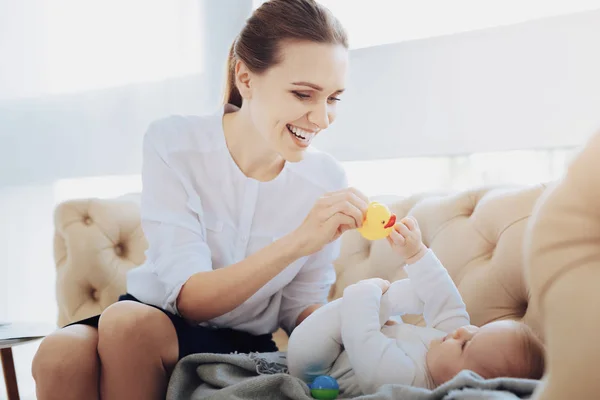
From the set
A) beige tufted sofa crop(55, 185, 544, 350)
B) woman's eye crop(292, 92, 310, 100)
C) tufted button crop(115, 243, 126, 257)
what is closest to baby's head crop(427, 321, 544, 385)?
beige tufted sofa crop(55, 185, 544, 350)

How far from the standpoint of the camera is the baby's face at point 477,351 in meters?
1.02

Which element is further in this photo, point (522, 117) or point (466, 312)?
point (522, 117)

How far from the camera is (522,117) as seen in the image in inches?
67.5

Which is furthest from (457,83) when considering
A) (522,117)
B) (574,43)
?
(574,43)

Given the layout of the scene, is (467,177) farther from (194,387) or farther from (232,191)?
(194,387)

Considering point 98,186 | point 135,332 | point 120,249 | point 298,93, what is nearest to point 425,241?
point 298,93

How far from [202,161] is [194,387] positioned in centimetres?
54

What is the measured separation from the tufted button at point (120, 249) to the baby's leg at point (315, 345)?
1114mm

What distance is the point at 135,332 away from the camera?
1.14 meters

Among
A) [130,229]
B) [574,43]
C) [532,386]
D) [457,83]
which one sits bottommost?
[130,229]

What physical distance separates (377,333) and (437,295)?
7.1 inches

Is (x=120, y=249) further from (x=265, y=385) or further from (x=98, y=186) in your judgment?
(x=265, y=385)

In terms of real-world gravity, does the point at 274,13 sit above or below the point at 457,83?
above

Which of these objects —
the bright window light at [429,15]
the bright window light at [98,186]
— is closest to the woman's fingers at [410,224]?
the bright window light at [429,15]
